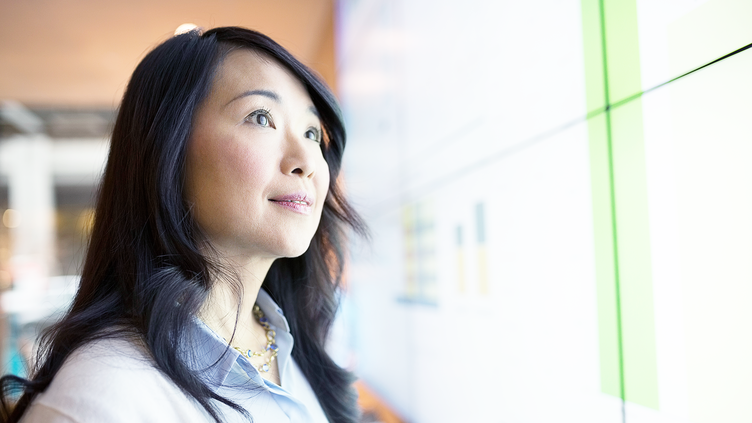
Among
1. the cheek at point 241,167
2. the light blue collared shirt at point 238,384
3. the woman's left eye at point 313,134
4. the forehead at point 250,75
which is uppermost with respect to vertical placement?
the forehead at point 250,75

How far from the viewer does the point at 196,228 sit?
875 millimetres

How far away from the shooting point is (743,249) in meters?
0.63

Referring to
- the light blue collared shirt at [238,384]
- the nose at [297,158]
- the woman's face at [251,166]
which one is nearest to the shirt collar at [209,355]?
the light blue collared shirt at [238,384]

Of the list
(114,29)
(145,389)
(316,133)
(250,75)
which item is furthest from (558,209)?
(114,29)

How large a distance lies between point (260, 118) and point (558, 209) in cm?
57

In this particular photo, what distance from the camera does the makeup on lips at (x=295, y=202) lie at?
2.89ft

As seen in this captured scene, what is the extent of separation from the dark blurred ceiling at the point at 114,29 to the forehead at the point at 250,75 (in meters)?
2.58

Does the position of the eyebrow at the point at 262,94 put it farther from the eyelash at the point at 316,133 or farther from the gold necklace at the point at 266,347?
the gold necklace at the point at 266,347

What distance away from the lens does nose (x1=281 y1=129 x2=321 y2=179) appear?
894mm

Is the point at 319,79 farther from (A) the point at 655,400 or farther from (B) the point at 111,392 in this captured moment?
(A) the point at 655,400

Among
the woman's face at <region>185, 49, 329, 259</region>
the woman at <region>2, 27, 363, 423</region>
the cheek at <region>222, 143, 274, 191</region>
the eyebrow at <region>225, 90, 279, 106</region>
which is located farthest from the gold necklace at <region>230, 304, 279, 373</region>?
the eyebrow at <region>225, 90, 279, 106</region>

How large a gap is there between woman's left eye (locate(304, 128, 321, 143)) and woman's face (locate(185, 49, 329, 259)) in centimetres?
8

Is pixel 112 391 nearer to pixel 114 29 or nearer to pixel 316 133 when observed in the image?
pixel 316 133

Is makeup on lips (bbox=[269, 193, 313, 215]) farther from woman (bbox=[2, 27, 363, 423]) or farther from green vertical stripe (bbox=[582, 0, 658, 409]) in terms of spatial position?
green vertical stripe (bbox=[582, 0, 658, 409])
